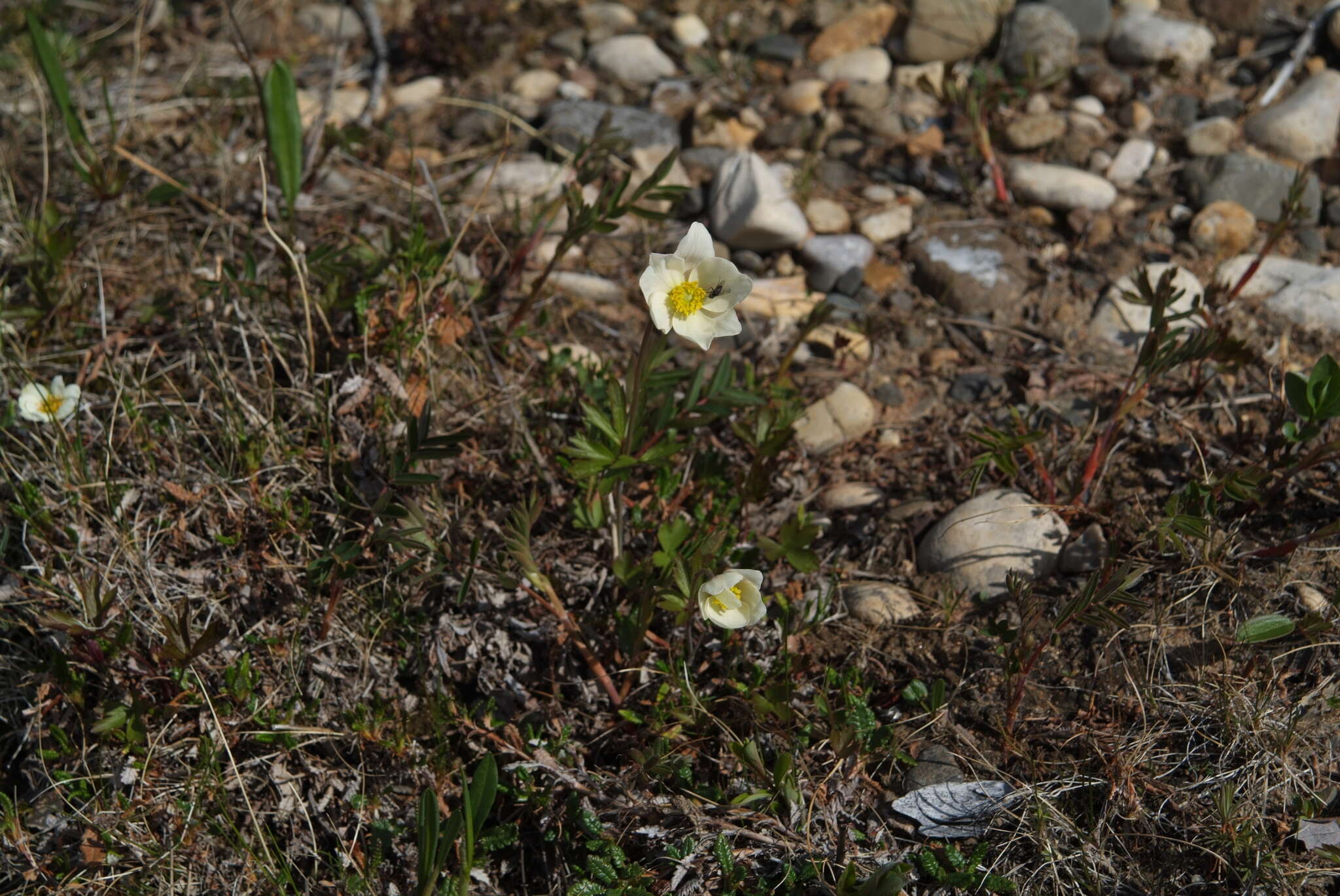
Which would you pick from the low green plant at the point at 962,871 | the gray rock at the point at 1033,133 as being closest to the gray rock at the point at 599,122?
the gray rock at the point at 1033,133

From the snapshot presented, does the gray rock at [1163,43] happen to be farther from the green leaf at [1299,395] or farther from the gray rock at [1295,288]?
the green leaf at [1299,395]

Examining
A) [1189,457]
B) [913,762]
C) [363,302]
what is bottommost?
[913,762]

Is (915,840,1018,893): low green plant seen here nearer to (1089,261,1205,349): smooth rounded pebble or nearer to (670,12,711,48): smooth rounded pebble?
(1089,261,1205,349): smooth rounded pebble

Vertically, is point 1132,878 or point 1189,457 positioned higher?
point 1189,457

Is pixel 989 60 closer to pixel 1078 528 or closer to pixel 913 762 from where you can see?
pixel 1078 528

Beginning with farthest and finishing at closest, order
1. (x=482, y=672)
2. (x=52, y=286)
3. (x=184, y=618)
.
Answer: (x=52, y=286) → (x=482, y=672) → (x=184, y=618)

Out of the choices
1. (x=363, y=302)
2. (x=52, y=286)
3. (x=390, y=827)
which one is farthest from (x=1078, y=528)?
(x=52, y=286)

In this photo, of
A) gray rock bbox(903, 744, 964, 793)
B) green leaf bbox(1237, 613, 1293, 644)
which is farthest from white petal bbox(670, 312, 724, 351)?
green leaf bbox(1237, 613, 1293, 644)
